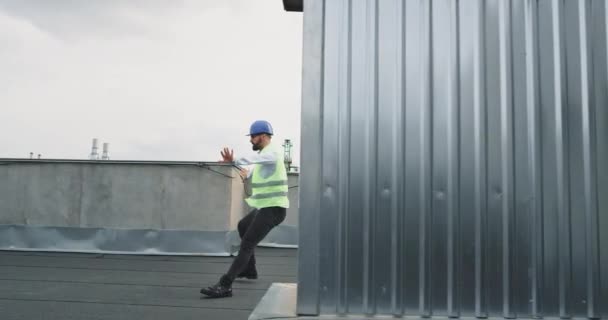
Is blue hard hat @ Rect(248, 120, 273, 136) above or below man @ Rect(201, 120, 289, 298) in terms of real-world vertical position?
above

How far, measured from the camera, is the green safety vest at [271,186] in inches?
177

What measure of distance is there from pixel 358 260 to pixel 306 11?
77.3 inches

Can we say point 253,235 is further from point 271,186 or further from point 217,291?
point 217,291

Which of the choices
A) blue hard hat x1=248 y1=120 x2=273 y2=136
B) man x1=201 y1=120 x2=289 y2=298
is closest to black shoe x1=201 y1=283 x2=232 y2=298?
man x1=201 y1=120 x2=289 y2=298

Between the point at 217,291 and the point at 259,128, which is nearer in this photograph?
the point at 217,291

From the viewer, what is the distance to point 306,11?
127 inches

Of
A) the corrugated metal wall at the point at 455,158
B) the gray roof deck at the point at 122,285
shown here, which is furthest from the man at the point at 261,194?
the corrugated metal wall at the point at 455,158

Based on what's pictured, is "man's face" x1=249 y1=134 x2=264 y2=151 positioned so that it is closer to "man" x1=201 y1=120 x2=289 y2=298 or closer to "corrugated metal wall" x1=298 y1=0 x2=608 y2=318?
"man" x1=201 y1=120 x2=289 y2=298

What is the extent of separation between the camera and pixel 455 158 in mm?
3105

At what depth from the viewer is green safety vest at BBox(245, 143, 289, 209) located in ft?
14.7

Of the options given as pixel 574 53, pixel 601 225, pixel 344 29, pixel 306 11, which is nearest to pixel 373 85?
pixel 344 29

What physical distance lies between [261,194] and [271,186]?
15cm

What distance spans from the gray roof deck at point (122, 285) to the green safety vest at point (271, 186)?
40.3 inches

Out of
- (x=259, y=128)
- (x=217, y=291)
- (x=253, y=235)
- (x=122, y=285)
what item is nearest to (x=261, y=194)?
(x=253, y=235)
